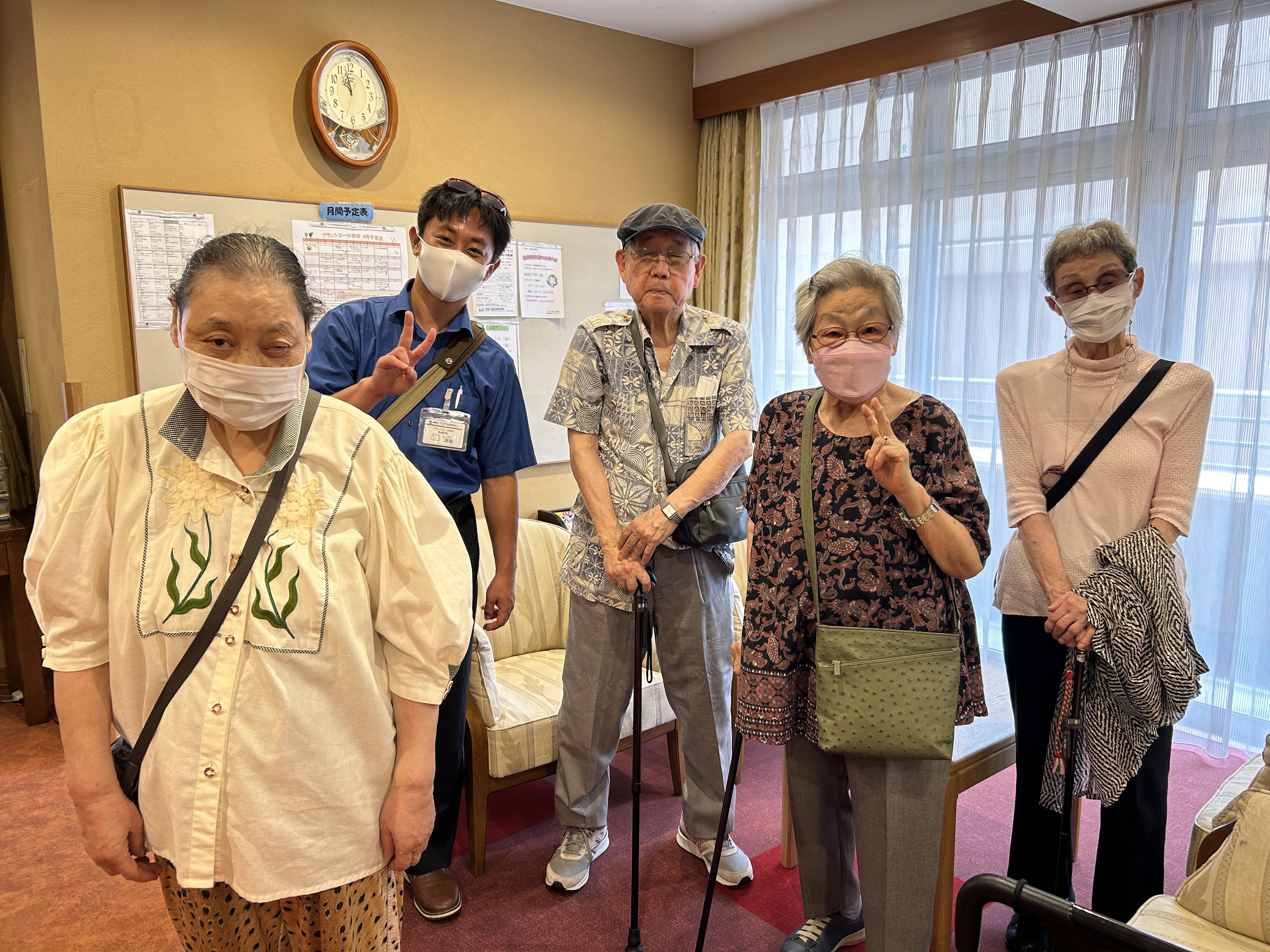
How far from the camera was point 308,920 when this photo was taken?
1.24 m

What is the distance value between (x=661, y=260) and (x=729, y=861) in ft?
5.22

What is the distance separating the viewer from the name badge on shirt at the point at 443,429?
2047mm

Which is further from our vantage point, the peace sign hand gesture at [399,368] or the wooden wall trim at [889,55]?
the wooden wall trim at [889,55]

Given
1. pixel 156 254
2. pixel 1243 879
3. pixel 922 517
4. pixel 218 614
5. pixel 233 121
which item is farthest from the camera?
pixel 233 121

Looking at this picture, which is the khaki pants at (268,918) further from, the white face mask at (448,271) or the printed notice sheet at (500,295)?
the printed notice sheet at (500,295)

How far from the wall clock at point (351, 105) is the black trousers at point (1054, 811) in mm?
2884

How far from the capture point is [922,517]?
5.16 ft

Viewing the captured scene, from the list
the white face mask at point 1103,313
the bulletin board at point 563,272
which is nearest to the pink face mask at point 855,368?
the white face mask at point 1103,313

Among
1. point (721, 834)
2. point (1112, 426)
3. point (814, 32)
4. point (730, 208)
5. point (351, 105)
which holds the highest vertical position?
point (814, 32)

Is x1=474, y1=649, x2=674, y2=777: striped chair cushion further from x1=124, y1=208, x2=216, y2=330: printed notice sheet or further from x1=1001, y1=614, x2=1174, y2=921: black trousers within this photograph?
x1=124, y1=208, x2=216, y2=330: printed notice sheet

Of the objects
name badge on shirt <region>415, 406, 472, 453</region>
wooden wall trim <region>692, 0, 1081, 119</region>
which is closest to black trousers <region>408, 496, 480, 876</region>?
name badge on shirt <region>415, 406, 472, 453</region>

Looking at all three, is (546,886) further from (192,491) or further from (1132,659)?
(192,491)

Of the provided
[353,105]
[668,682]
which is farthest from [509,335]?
[668,682]

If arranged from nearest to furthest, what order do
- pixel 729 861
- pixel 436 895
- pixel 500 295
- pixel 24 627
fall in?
1. pixel 436 895
2. pixel 729 861
3. pixel 24 627
4. pixel 500 295
